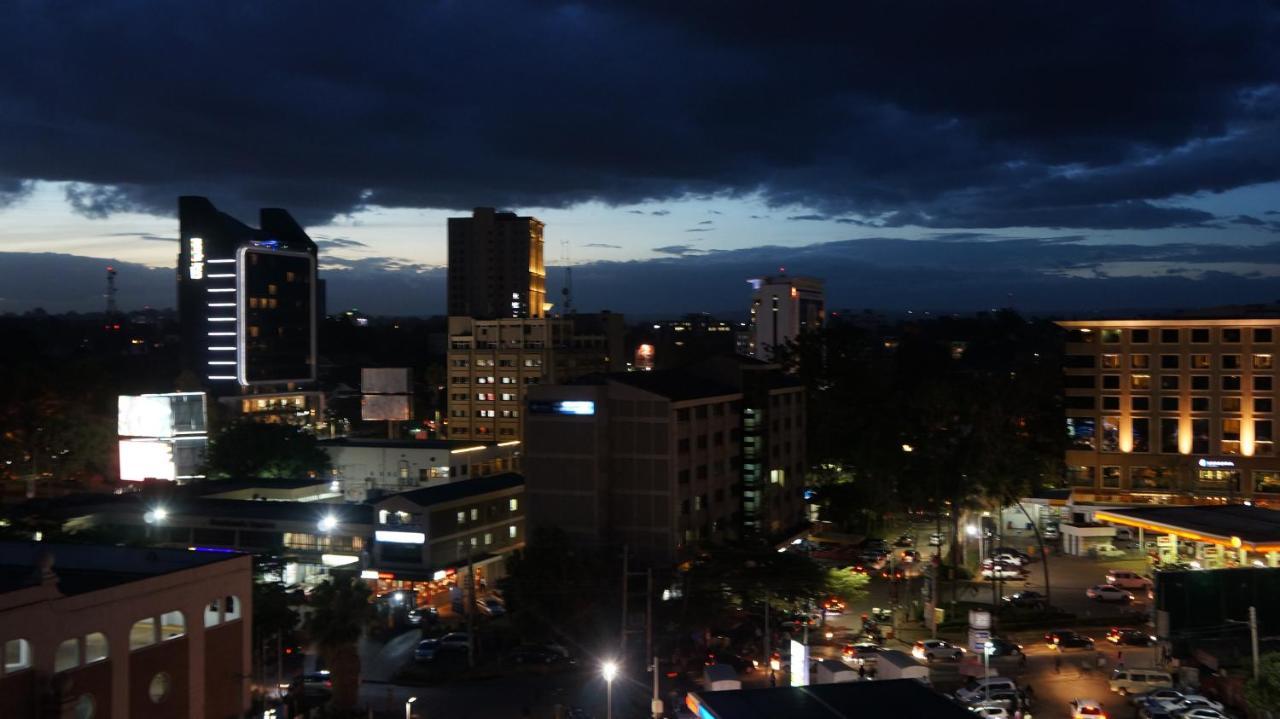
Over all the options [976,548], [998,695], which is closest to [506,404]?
[976,548]

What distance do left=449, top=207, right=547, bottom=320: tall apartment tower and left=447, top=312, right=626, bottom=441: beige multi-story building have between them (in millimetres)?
78228

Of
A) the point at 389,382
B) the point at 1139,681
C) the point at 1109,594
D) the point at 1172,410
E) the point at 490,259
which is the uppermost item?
the point at 490,259

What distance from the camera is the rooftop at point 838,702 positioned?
13.5 metres

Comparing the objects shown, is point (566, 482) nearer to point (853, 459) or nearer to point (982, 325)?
point (853, 459)

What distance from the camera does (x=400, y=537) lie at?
3456cm

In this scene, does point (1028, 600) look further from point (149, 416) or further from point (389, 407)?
point (389, 407)

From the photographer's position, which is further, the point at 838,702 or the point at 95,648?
the point at 95,648

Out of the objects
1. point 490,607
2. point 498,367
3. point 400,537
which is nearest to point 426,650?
point 490,607

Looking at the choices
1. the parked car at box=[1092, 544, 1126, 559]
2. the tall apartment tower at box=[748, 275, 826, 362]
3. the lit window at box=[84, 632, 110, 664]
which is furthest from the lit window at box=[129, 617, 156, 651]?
the tall apartment tower at box=[748, 275, 826, 362]

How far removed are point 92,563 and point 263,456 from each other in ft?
108

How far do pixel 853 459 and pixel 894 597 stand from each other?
15630 mm

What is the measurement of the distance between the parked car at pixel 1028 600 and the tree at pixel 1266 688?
498 inches

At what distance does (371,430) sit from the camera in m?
81.3

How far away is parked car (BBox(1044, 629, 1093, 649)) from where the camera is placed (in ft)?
91.3
